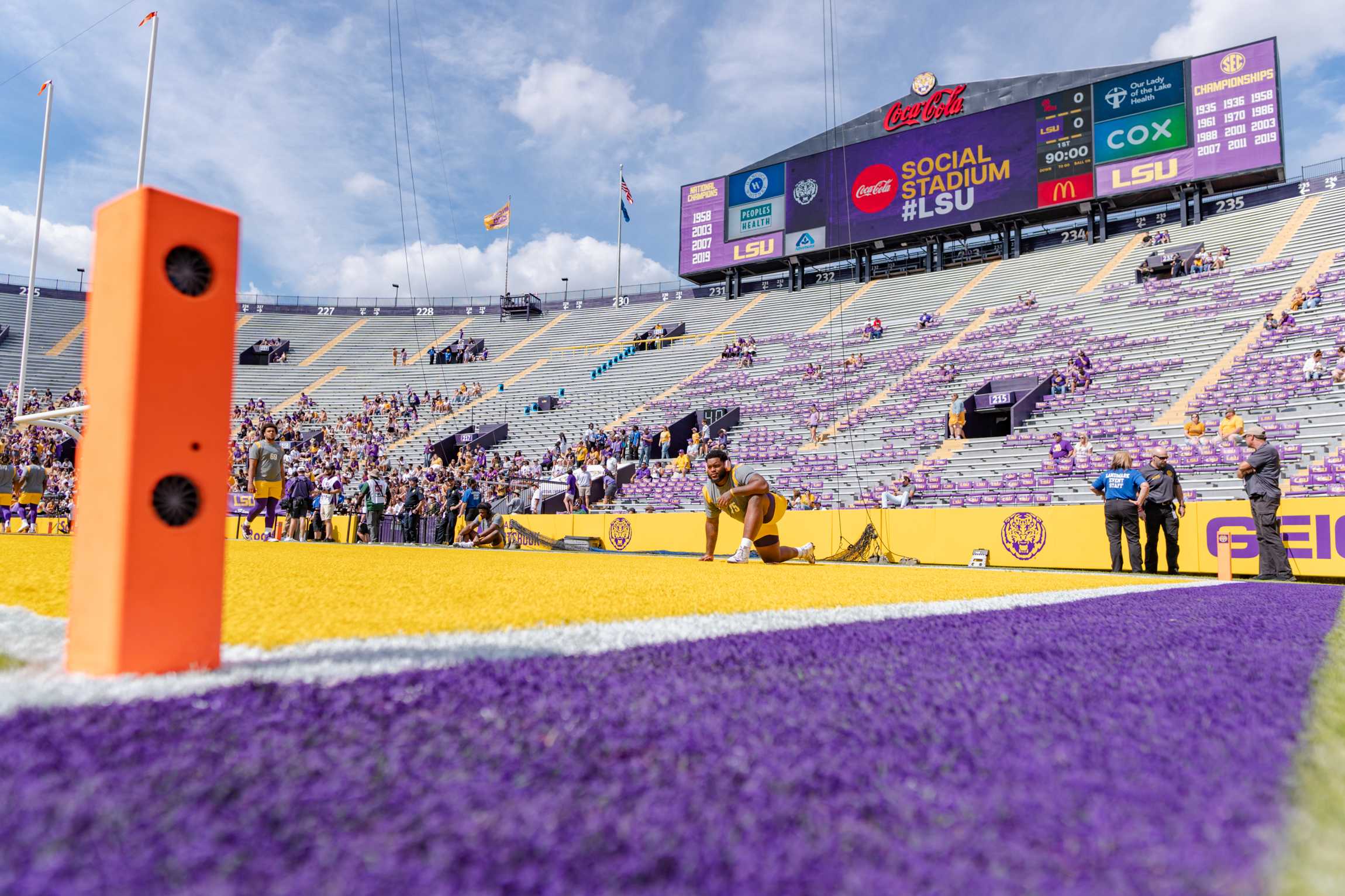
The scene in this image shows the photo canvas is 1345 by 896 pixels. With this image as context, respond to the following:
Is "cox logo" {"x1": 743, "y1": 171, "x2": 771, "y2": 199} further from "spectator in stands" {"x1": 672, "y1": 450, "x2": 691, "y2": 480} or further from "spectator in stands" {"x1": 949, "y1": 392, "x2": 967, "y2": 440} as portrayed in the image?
"spectator in stands" {"x1": 949, "y1": 392, "x2": 967, "y2": 440}

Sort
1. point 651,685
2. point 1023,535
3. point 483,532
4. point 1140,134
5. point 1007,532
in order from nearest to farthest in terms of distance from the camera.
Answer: point 651,685 < point 1023,535 < point 1007,532 < point 483,532 < point 1140,134

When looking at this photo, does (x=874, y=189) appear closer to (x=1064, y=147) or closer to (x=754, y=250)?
(x=754, y=250)

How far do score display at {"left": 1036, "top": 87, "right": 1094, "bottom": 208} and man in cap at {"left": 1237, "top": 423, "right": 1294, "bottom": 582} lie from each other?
2292cm

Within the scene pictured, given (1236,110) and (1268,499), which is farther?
(1236,110)

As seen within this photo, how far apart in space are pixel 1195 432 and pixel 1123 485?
674 centimetres

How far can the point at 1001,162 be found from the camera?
29688 millimetres

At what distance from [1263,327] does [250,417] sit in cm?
3409

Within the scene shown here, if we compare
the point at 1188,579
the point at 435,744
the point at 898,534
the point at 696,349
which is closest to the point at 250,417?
the point at 696,349

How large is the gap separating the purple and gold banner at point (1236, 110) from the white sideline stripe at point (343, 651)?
3015 centimetres

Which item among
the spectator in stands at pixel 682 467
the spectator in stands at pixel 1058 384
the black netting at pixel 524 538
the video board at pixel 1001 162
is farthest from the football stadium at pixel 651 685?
the video board at pixel 1001 162

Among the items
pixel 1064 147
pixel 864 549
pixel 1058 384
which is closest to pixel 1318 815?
pixel 864 549

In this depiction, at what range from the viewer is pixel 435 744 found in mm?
1139

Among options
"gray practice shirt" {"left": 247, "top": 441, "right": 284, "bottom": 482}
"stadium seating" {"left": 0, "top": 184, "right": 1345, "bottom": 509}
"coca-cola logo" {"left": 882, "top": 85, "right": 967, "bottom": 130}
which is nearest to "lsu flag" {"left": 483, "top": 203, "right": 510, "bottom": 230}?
"stadium seating" {"left": 0, "top": 184, "right": 1345, "bottom": 509}

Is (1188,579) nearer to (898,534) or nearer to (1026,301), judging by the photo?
(898,534)
